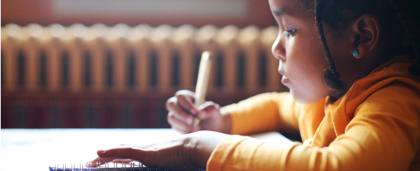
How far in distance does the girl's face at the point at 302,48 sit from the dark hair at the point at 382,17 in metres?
0.02

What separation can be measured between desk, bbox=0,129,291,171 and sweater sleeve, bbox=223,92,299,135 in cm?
6

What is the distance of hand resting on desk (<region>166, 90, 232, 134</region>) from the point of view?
2.05 feet

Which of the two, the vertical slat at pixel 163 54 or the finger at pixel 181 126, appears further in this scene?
the vertical slat at pixel 163 54

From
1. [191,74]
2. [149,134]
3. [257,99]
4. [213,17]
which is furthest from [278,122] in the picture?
[213,17]

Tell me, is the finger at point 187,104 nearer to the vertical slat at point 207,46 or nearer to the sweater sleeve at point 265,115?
the sweater sleeve at point 265,115

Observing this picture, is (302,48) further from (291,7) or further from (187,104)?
(187,104)

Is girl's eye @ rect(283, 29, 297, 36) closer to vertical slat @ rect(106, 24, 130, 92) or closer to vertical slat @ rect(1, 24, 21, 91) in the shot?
vertical slat @ rect(106, 24, 130, 92)

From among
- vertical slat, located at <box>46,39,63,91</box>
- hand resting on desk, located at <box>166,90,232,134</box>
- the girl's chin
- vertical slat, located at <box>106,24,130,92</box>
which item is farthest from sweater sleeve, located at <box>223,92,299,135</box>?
vertical slat, located at <box>46,39,63,91</box>

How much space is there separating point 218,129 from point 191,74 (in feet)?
3.02

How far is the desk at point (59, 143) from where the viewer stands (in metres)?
0.41

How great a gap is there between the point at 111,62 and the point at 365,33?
4.26ft

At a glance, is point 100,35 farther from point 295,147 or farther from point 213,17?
point 295,147

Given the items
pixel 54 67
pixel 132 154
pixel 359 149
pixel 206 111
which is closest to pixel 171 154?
pixel 132 154

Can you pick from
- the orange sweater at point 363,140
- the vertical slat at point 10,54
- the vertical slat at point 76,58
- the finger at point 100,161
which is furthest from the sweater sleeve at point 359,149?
the vertical slat at point 10,54
